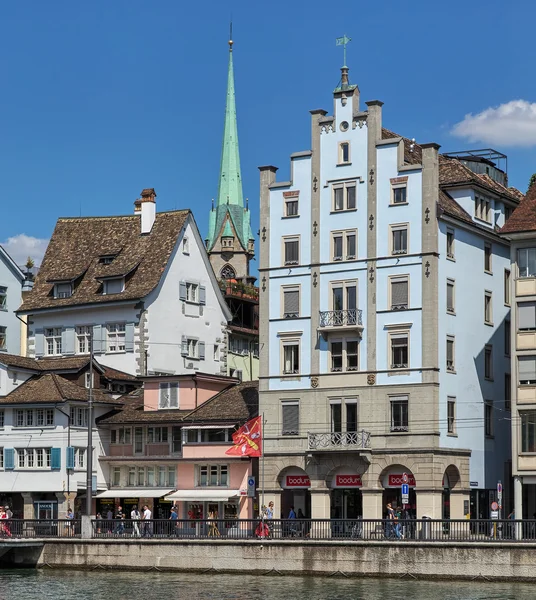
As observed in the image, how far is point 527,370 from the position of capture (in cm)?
8594

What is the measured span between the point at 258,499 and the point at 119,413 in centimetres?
1177

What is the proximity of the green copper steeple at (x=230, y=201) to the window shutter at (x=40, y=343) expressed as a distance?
239ft

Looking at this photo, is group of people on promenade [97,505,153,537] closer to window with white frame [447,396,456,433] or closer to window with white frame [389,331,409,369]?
window with white frame [389,331,409,369]

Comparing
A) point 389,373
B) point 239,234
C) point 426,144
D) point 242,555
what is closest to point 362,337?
point 389,373

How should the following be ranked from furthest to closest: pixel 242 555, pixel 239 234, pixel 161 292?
pixel 239 234
pixel 161 292
pixel 242 555

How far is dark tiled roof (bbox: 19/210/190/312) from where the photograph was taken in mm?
104750

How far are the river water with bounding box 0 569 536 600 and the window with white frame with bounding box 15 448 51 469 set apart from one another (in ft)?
58.5

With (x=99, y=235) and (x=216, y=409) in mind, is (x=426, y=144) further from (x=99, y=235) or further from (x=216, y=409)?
(x=99, y=235)

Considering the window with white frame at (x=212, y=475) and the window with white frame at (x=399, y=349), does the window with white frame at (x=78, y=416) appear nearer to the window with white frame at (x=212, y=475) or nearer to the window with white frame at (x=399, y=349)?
the window with white frame at (x=212, y=475)

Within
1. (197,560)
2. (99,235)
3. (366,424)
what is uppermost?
(99,235)

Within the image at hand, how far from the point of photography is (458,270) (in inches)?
3546

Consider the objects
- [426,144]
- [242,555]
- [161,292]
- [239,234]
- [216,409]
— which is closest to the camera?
[242,555]

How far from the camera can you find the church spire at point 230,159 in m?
175

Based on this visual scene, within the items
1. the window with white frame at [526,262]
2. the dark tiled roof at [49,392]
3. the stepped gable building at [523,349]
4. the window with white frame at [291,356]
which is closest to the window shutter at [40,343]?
the dark tiled roof at [49,392]
